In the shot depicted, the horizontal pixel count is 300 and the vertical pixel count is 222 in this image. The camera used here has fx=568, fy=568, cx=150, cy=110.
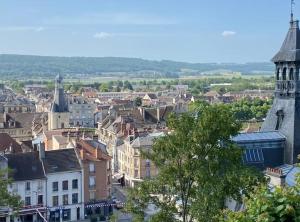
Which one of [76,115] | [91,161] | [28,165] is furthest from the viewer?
[76,115]

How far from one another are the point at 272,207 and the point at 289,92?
3183cm

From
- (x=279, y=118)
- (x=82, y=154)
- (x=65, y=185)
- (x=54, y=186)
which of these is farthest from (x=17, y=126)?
(x=279, y=118)

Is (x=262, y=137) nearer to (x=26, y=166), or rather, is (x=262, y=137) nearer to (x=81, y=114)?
(x=26, y=166)

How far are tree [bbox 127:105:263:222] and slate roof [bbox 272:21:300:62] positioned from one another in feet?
62.9

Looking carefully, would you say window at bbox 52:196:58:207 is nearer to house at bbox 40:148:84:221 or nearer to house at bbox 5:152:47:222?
house at bbox 40:148:84:221

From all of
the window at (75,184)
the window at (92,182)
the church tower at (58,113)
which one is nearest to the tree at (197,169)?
the window at (75,184)

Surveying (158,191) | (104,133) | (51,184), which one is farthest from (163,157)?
(104,133)

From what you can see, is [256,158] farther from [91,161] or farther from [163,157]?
[91,161]

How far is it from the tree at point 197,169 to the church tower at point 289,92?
60.8ft

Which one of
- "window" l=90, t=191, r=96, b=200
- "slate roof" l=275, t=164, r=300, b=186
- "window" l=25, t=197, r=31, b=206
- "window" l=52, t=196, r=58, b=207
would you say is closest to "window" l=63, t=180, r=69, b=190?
"window" l=52, t=196, r=58, b=207

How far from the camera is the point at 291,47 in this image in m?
44.4

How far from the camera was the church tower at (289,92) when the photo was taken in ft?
143

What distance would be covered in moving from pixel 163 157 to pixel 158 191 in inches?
63.9

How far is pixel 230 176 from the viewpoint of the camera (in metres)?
24.8
